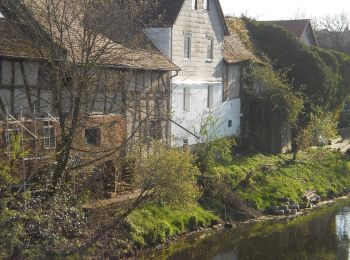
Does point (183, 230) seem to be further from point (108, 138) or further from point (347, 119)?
point (347, 119)

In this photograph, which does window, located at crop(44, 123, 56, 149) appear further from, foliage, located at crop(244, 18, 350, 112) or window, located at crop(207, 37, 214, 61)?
foliage, located at crop(244, 18, 350, 112)

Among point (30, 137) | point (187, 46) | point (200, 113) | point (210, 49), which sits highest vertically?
point (187, 46)

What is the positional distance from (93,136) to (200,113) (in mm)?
10357

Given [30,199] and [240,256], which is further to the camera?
[240,256]

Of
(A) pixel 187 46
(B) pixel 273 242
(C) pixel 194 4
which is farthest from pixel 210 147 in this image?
(C) pixel 194 4

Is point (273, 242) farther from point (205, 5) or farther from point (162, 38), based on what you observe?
point (205, 5)

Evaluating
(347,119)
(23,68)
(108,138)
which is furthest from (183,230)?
(347,119)

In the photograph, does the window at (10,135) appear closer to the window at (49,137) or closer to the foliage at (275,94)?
the window at (49,137)

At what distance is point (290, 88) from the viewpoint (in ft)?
124

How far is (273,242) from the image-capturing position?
84.0 feet

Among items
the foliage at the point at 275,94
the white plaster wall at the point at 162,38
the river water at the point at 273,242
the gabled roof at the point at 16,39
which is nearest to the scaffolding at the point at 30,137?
the gabled roof at the point at 16,39

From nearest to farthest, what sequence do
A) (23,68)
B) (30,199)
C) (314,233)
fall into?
1. (30,199)
2. (23,68)
3. (314,233)

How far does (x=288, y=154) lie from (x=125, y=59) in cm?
1849

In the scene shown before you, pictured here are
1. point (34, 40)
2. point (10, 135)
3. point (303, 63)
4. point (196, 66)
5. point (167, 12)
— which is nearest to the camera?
point (10, 135)
